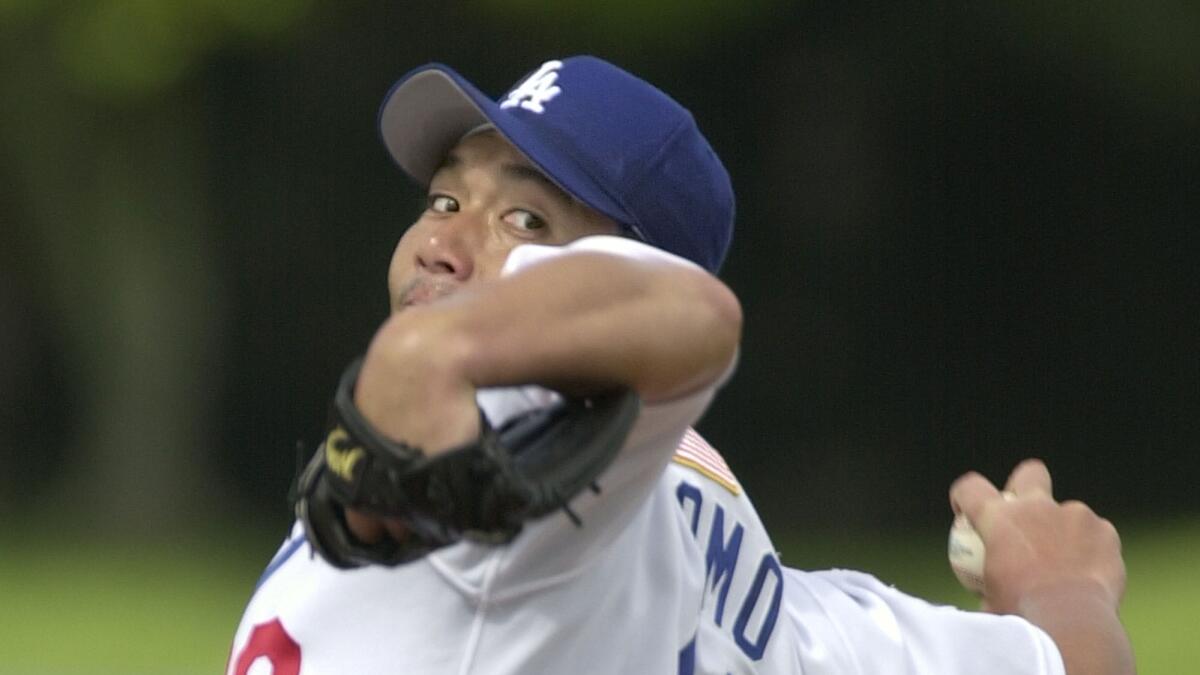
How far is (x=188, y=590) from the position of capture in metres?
9.32

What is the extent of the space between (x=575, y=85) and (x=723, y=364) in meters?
0.82

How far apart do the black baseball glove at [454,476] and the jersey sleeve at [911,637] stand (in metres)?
0.92

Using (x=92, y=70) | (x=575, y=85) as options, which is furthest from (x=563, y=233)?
(x=92, y=70)

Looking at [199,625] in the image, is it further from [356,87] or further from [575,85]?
[575,85]

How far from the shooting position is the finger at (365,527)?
1.66m

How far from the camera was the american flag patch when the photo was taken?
233 centimetres

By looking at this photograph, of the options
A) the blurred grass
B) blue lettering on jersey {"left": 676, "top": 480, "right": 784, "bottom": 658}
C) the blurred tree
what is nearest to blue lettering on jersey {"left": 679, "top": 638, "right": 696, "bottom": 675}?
blue lettering on jersey {"left": 676, "top": 480, "right": 784, "bottom": 658}

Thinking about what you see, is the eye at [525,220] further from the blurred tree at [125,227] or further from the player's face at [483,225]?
the blurred tree at [125,227]

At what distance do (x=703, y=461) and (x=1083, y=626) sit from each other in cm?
63

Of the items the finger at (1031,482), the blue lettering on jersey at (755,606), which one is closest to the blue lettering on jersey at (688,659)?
→ the blue lettering on jersey at (755,606)

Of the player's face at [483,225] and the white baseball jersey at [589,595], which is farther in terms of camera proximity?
the player's face at [483,225]

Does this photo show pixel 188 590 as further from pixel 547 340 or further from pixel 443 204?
pixel 547 340

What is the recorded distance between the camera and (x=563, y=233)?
2363 mm

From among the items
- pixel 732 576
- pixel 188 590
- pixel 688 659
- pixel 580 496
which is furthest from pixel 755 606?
pixel 188 590
